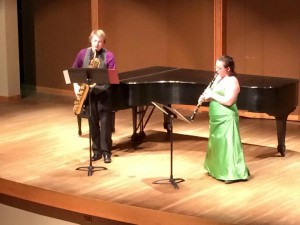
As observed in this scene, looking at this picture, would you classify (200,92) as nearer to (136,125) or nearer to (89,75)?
(136,125)

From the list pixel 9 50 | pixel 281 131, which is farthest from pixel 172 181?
pixel 9 50

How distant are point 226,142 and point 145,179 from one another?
2.83 feet

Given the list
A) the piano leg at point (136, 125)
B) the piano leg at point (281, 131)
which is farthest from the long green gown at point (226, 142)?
the piano leg at point (136, 125)

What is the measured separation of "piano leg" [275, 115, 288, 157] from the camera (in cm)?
745

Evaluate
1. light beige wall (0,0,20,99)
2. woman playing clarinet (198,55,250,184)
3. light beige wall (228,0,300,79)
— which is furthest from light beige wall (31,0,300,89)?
woman playing clarinet (198,55,250,184)

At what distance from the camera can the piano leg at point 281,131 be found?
7449mm

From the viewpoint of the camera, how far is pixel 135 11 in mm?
10555

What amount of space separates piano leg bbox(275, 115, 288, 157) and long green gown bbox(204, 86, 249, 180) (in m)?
0.89

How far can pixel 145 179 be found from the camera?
Result: 6.82m

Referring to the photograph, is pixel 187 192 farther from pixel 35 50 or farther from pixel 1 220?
pixel 35 50

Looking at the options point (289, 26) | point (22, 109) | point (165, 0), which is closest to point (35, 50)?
point (22, 109)

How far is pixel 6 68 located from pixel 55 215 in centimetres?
474

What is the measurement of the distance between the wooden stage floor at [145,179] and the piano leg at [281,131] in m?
0.09

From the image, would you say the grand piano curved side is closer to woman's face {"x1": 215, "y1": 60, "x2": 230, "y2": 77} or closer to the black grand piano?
the black grand piano
